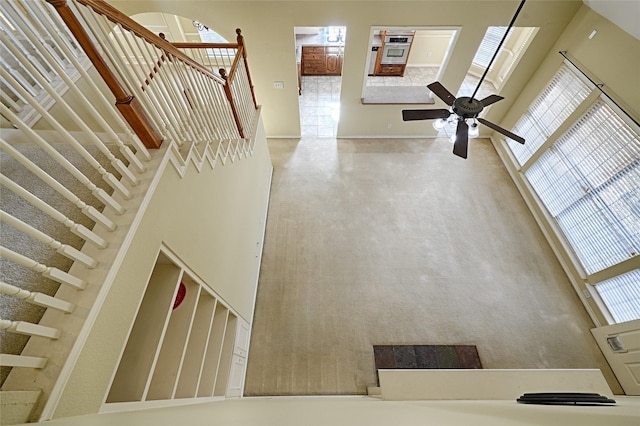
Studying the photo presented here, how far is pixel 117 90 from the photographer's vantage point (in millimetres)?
1236

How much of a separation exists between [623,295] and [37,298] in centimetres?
476

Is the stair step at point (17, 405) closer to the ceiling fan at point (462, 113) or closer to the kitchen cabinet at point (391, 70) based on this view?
the ceiling fan at point (462, 113)

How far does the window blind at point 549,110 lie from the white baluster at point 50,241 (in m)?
5.19

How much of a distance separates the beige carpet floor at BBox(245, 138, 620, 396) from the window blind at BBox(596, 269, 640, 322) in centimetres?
28

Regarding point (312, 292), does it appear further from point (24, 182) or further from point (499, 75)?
point (499, 75)

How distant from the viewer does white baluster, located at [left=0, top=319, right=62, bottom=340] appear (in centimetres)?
71

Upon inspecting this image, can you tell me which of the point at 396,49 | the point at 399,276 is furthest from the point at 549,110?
the point at 396,49

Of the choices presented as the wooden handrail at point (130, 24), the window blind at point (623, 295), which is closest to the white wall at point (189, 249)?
the wooden handrail at point (130, 24)

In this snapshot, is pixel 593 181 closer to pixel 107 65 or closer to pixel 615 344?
pixel 615 344

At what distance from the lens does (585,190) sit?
335 cm

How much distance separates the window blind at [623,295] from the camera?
2773 mm

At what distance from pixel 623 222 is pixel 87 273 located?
4.71 meters

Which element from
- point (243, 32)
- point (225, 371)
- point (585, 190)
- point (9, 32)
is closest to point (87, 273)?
point (225, 371)

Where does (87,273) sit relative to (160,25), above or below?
below
